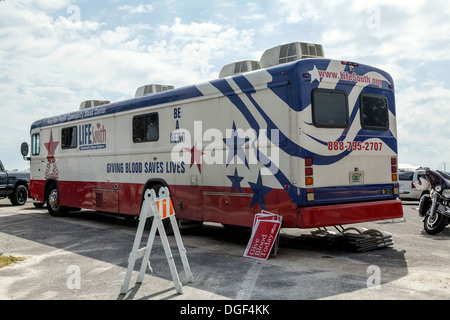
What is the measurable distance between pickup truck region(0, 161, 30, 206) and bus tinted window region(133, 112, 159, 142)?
10.2 m

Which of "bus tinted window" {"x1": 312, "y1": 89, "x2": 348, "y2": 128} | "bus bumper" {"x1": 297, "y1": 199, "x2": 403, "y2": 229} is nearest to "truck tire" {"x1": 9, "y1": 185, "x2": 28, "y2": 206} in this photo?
"bus bumper" {"x1": 297, "y1": 199, "x2": 403, "y2": 229}

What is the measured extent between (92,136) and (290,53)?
20.9ft

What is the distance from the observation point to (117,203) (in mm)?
11500

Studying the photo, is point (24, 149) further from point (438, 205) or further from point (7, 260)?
point (438, 205)

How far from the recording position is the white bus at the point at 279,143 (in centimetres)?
749

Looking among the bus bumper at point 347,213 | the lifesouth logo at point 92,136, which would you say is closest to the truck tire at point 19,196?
the lifesouth logo at point 92,136

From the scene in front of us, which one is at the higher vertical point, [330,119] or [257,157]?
[330,119]

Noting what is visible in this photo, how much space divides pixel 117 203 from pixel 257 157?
4.86 metres

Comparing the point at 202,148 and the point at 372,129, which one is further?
the point at 202,148

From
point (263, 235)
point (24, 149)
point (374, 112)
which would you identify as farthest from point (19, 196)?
point (374, 112)

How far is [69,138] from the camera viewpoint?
531 inches
